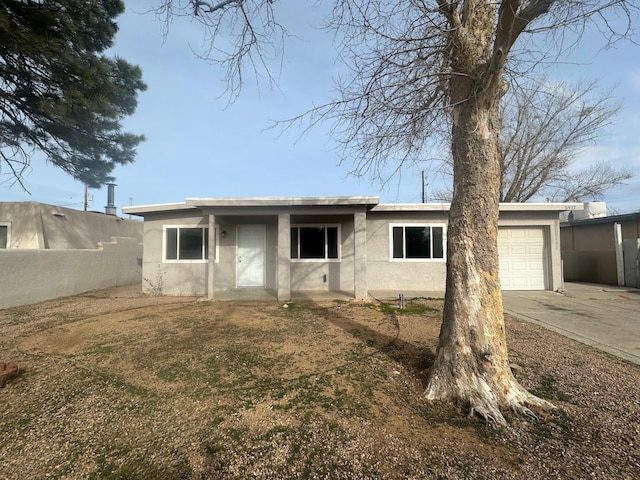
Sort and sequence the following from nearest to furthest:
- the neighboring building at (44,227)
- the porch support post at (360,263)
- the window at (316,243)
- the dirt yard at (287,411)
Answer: the dirt yard at (287,411), the porch support post at (360,263), the window at (316,243), the neighboring building at (44,227)

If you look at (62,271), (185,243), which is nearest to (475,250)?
(185,243)

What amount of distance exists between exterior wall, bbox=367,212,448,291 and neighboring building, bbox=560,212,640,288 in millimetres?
7364

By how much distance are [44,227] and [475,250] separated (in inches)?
653

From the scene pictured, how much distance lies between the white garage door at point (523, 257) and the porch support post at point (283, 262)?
7.35 metres

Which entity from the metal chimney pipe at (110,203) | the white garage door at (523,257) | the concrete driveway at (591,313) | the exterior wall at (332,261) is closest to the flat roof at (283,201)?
the exterior wall at (332,261)

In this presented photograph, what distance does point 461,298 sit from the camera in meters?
3.31

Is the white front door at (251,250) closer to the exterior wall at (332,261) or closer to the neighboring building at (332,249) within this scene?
the neighboring building at (332,249)

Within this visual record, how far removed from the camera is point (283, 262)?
8.84 meters

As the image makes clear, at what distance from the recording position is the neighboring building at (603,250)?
1147 cm

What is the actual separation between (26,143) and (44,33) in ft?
11.3

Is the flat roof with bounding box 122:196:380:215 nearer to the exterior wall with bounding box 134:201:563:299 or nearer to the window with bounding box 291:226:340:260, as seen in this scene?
the exterior wall with bounding box 134:201:563:299

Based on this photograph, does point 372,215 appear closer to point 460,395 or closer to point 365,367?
point 365,367

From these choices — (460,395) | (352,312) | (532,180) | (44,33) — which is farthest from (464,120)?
(532,180)

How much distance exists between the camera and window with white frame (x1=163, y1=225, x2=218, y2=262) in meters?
10.2
